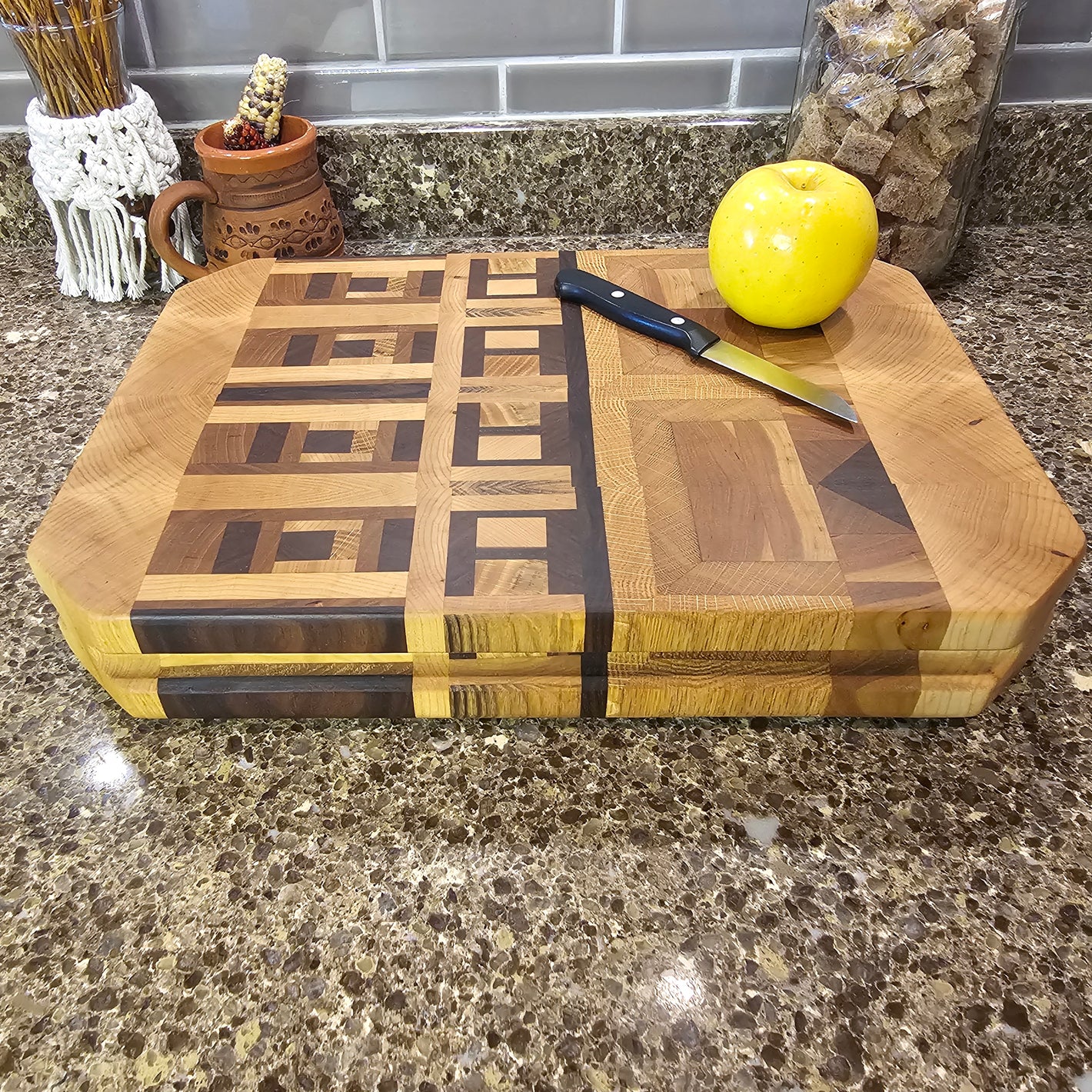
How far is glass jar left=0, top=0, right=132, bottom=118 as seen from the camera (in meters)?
0.80

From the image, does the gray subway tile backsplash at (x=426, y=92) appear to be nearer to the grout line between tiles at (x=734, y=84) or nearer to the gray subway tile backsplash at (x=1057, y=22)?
the grout line between tiles at (x=734, y=84)

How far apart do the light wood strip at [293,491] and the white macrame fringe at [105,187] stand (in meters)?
0.46

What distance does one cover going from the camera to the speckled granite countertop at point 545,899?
0.42m

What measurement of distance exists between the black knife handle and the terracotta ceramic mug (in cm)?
28

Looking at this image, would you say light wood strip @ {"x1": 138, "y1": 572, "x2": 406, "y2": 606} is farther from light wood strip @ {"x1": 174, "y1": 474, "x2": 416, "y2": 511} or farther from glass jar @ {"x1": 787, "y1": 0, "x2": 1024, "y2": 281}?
glass jar @ {"x1": 787, "y1": 0, "x2": 1024, "y2": 281}

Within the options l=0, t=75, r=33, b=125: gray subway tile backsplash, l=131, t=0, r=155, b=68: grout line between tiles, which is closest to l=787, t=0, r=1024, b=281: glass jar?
l=131, t=0, r=155, b=68: grout line between tiles

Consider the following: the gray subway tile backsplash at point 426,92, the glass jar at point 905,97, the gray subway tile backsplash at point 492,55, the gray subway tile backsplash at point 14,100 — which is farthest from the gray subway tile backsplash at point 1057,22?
the gray subway tile backsplash at point 14,100

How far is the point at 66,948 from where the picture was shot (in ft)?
1.51

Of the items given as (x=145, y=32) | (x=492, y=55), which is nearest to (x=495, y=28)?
(x=492, y=55)

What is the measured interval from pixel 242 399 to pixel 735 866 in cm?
47

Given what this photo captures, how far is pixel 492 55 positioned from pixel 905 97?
16.7 inches

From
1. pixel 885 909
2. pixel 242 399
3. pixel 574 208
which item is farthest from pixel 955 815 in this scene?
pixel 574 208

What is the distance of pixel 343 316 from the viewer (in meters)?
0.78

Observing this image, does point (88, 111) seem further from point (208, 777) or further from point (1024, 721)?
Answer: point (1024, 721)
